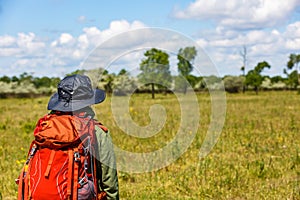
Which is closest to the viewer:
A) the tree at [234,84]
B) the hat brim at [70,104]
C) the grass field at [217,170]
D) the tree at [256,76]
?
the hat brim at [70,104]

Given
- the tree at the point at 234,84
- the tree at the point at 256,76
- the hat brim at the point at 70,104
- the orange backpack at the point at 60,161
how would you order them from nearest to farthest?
the orange backpack at the point at 60,161 → the hat brim at the point at 70,104 → the tree at the point at 256,76 → the tree at the point at 234,84

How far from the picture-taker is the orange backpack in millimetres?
3197

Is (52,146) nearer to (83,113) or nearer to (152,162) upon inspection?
(83,113)

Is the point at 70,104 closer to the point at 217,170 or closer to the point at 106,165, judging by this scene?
the point at 106,165

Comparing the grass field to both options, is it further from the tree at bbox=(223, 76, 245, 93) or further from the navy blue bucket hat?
the tree at bbox=(223, 76, 245, 93)

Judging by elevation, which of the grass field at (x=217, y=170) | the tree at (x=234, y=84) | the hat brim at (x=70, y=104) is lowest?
the grass field at (x=217, y=170)

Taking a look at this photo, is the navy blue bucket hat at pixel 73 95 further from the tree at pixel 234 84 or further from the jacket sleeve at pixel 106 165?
the tree at pixel 234 84

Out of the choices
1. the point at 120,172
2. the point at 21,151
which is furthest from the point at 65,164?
the point at 21,151

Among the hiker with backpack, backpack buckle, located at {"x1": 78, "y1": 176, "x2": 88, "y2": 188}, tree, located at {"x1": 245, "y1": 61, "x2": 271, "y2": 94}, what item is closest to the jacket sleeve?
the hiker with backpack

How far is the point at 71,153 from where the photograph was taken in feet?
10.5

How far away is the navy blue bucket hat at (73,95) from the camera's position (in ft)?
11.2

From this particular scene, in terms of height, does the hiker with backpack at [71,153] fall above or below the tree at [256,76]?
below

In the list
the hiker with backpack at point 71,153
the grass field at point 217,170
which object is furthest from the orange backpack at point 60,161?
the grass field at point 217,170

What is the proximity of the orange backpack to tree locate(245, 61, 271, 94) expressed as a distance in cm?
5647
